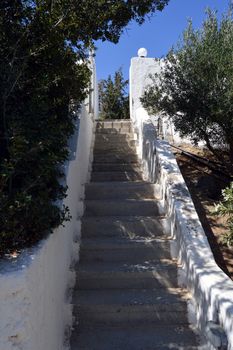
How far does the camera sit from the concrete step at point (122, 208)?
6.29m

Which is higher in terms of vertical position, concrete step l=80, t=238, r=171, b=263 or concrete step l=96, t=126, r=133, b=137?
concrete step l=96, t=126, r=133, b=137

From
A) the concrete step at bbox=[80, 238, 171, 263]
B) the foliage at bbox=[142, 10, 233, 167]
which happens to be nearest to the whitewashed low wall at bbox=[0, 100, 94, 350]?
the concrete step at bbox=[80, 238, 171, 263]

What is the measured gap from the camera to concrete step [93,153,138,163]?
8.93 metres

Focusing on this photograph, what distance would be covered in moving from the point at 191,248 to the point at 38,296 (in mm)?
2176

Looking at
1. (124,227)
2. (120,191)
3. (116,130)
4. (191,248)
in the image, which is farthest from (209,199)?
(116,130)

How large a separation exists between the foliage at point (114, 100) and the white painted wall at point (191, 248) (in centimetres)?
919

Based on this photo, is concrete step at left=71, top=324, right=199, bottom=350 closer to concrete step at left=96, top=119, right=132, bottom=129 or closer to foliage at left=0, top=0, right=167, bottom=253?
foliage at left=0, top=0, right=167, bottom=253

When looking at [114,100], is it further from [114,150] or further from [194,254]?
[194,254]

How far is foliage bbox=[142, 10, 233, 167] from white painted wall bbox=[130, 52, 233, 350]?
0.74 meters

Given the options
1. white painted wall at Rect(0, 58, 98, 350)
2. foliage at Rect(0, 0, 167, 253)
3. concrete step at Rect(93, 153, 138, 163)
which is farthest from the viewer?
concrete step at Rect(93, 153, 138, 163)

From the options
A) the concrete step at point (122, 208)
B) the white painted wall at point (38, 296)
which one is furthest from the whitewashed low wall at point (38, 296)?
the concrete step at point (122, 208)

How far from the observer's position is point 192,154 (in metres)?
9.95

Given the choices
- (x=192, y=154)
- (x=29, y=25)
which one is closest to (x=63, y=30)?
(x=29, y=25)

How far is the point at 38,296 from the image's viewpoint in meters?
3.21
